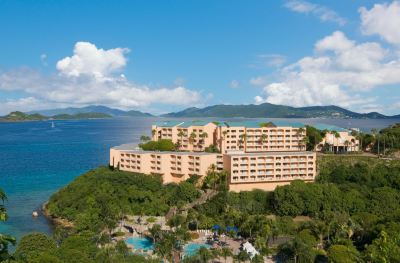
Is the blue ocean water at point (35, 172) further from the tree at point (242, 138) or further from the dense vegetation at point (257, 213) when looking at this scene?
the tree at point (242, 138)

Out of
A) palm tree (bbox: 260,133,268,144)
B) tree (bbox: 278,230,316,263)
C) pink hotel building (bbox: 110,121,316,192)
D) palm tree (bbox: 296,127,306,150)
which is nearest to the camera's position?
tree (bbox: 278,230,316,263)

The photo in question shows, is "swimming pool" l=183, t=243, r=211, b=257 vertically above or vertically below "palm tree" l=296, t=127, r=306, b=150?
below

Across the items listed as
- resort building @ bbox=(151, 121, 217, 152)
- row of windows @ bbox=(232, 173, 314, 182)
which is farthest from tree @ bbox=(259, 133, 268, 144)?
row of windows @ bbox=(232, 173, 314, 182)

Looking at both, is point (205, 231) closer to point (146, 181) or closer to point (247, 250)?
point (247, 250)

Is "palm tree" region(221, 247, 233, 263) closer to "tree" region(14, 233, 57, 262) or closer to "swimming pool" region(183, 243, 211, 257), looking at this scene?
"swimming pool" region(183, 243, 211, 257)

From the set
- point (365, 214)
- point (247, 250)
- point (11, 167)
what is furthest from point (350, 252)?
point (11, 167)

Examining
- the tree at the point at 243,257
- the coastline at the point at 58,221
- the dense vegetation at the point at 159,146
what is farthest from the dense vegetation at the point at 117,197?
the tree at the point at 243,257

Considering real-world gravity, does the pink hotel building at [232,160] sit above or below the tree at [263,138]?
below
